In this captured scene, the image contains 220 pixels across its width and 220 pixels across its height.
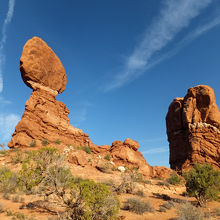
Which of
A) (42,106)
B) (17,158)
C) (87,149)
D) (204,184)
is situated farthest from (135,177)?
(42,106)

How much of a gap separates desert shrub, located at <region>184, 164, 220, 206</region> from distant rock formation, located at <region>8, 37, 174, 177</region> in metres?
12.6

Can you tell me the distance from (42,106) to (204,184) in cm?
2252

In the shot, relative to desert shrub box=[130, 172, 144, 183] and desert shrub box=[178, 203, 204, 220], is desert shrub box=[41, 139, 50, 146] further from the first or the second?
desert shrub box=[178, 203, 204, 220]

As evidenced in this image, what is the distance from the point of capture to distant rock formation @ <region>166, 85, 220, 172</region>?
3084 cm

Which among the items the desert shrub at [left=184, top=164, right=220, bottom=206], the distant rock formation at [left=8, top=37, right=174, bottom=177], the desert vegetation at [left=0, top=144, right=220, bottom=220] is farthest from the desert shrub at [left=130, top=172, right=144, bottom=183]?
the distant rock formation at [left=8, top=37, right=174, bottom=177]

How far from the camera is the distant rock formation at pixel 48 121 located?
24391 millimetres

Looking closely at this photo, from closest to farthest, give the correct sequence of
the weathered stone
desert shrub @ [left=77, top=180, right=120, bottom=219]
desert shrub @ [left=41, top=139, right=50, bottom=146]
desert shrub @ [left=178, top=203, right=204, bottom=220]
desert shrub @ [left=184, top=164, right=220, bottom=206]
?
desert shrub @ [left=77, top=180, right=120, bottom=219] → desert shrub @ [left=178, top=203, right=204, bottom=220] → desert shrub @ [left=184, top=164, right=220, bottom=206] → desert shrub @ [left=41, top=139, right=50, bottom=146] → the weathered stone

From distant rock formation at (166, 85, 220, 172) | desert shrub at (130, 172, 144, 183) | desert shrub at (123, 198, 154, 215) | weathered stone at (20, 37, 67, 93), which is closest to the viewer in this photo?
desert shrub at (123, 198, 154, 215)

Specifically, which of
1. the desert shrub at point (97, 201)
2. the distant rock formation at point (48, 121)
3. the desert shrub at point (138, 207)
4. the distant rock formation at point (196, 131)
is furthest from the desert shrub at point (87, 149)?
the desert shrub at point (97, 201)

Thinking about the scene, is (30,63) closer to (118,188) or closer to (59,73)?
(59,73)

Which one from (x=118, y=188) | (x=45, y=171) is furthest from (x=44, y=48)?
(x=45, y=171)

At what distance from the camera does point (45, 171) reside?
319 inches

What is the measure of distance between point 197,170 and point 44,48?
29.0 meters

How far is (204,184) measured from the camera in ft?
43.5
